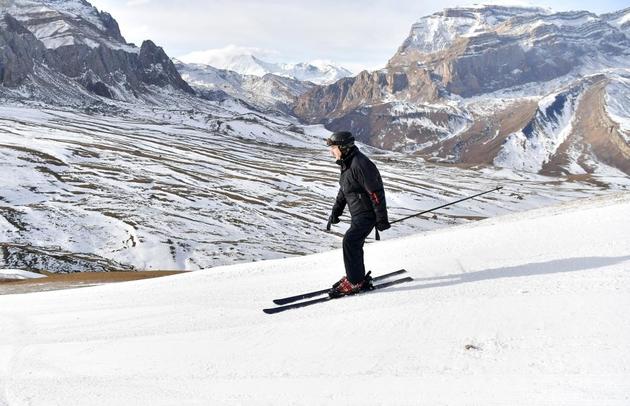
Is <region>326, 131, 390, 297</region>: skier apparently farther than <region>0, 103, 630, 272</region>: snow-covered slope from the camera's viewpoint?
No

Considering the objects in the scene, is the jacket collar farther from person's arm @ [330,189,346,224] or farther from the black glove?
the black glove

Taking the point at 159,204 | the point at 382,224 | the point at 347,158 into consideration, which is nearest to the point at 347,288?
the point at 382,224

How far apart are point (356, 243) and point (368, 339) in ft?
8.48

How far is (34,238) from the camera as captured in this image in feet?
219

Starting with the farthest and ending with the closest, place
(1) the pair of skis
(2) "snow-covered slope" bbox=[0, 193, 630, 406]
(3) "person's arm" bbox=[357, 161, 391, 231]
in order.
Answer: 1. (3) "person's arm" bbox=[357, 161, 391, 231]
2. (1) the pair of skis
3. (2) "snow-covered slope" bbox=[0, 193, 630, 406]

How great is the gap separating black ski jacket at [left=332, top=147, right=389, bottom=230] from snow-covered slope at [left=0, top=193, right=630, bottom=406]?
1.37m

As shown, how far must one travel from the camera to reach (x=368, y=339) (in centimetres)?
642

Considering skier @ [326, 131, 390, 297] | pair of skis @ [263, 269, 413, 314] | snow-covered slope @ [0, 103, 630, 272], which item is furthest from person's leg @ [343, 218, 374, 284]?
snow-covered slope @ [0, 103, 630, 272]

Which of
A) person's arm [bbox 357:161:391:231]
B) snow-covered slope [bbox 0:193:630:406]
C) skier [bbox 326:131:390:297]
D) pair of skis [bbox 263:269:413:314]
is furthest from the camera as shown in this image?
skier [bbox 326:131:390:297]

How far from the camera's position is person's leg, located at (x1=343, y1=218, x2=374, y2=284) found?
873cm

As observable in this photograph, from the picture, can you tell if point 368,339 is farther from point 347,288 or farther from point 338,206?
point 338,206

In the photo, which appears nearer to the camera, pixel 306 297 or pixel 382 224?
pixel 382 224

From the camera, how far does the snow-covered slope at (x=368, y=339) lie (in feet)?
16.6


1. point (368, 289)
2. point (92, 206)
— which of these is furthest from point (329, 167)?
point (368, 289)
